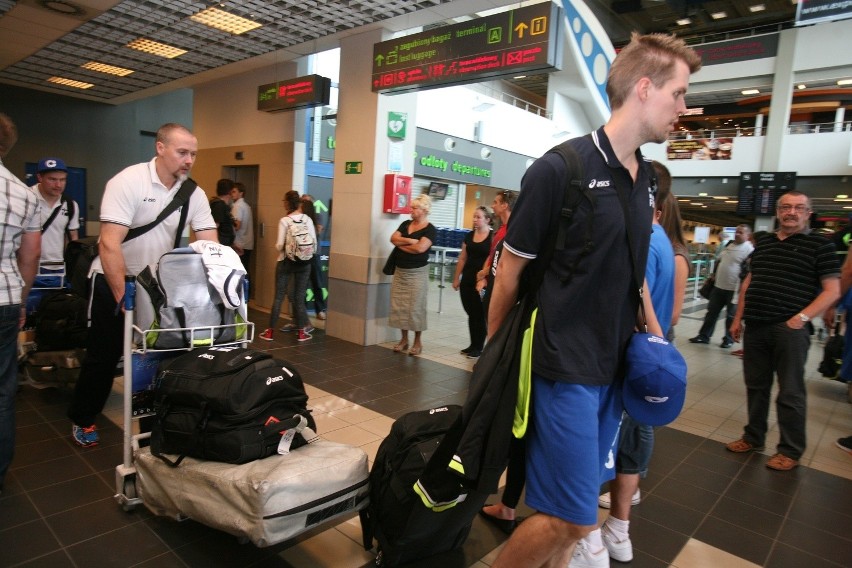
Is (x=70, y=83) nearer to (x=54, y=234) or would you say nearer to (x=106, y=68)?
(x=106, y=68)

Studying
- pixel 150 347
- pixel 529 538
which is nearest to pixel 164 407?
pixel 150 347

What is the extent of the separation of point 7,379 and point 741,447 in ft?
14.6

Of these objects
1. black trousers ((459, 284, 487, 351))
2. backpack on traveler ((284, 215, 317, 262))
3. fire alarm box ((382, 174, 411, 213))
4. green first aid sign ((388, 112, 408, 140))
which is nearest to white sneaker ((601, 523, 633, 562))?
black trousers ((459, 284, 487, 351))

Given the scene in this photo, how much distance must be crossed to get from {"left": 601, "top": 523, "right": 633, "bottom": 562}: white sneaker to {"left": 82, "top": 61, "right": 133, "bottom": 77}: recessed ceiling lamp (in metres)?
9.48

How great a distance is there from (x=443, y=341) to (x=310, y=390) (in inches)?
105

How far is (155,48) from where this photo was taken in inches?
279

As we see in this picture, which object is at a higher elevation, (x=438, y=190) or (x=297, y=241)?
(x=438, y=190)

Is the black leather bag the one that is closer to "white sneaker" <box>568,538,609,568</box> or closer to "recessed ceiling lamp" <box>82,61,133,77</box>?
"white sneaker" <box>568,538,609,568</box>

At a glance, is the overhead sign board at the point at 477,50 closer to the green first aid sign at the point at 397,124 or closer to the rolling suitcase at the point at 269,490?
the green first aid sign at the point at 397,124

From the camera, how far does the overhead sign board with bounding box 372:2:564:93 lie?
167 inches

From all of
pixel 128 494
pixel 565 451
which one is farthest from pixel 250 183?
pixel 565 451

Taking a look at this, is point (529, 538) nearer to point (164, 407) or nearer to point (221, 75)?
point (164, 407)

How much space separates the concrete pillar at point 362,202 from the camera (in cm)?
594

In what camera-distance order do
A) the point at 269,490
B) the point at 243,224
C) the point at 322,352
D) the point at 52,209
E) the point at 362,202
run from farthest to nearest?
1. the point at 243,224
2. the point at 362,202
3. the point at 322,352
4. the point at 52,209
5. the point at 269,490
